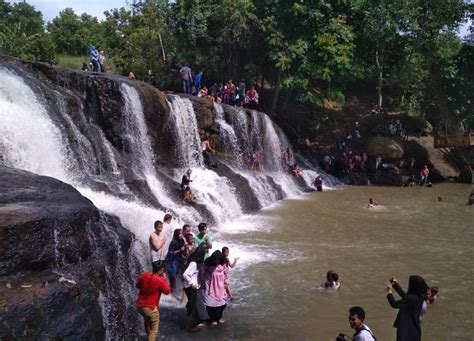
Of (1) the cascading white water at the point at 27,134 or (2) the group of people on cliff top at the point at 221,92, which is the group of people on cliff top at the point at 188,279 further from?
(2) the group of people on cliff top at the point at 221,92

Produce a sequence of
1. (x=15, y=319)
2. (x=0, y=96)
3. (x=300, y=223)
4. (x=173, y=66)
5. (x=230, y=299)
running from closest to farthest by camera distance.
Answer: (x=15, y=319) → (x=230, y=299) → (x=0, y=96) → (x=300, y=223) → (x=173, y=66)

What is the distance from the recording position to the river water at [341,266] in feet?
24.0

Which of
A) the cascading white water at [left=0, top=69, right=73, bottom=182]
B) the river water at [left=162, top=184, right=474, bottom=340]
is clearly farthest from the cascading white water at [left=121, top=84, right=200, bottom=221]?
the cascading white water at [left=0, top=69, right=73, bottom=182]

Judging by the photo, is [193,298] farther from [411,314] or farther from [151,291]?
[411,314]

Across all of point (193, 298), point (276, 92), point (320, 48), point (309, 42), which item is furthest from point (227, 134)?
point (193, 298)

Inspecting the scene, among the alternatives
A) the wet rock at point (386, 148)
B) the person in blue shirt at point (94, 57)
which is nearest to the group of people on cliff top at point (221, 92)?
the person in blue shirt at point (94, 57)

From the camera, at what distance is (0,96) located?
12.3 metres

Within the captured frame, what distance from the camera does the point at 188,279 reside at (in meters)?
6.88

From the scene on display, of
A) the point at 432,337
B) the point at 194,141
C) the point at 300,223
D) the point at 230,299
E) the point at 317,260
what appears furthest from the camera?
the point at 194,141

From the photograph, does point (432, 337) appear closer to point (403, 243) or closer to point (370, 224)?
point (403, 243)

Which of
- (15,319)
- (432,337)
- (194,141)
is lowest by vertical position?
(432,337)

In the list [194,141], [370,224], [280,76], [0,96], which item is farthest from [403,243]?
[280,76]

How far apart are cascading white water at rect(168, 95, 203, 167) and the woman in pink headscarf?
36.1 feet

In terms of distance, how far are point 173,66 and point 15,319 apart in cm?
2915
